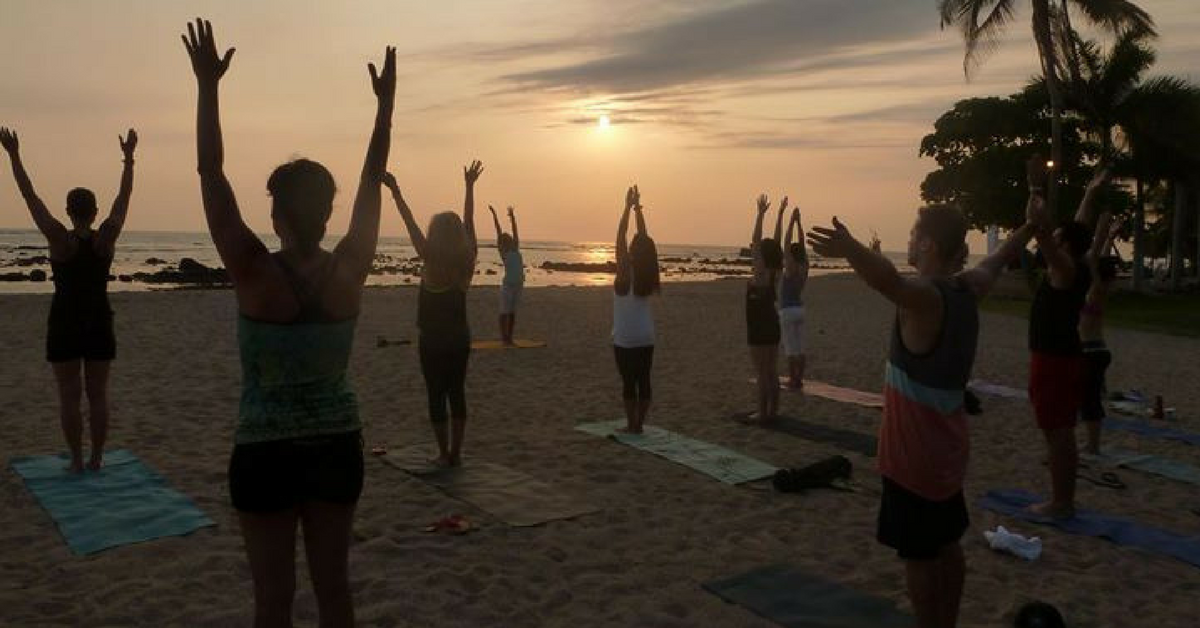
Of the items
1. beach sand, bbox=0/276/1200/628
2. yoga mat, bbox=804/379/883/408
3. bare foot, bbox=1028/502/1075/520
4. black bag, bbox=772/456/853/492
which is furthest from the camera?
yoga mat, bbox=804/379/883/408

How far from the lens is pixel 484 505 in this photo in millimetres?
5887

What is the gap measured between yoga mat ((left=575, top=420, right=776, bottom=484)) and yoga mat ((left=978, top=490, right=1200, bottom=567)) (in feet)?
5.86

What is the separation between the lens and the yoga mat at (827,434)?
8.05 meters

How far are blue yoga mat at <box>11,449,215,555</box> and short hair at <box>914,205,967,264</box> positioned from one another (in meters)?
4.61

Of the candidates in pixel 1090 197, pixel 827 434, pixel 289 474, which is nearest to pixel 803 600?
pixel 289 474

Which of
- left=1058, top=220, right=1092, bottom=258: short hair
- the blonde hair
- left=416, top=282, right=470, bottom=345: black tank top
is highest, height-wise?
left=1058, top=220, right=1092, bottom=258: short hair

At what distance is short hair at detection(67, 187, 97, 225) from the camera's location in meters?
5.52

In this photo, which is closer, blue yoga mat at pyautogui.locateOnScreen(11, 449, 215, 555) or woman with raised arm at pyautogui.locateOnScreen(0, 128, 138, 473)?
blue yoga mat at pyautogui.locateOnScreen(11, 449, 215, 555)

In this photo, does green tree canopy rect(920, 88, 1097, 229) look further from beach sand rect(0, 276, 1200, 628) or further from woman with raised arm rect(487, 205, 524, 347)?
woman with raised arm rect(487, 205, 524, 347)

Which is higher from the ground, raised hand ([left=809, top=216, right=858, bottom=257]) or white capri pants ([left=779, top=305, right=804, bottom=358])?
raised hand ([left=809, top=216, right=858, bottom=257])

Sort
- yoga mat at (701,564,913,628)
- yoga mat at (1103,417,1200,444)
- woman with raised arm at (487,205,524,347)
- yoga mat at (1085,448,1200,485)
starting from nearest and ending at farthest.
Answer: yoga mat at (701,564,913,628) < yoga mat at (1085,448,1200,485) < yoga mat at (1103,417,1200,444) < woman with raised arm at (487,205,524,347)

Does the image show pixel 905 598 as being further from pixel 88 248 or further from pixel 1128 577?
pixel 88 248

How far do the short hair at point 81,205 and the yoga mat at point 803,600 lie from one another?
4689mm

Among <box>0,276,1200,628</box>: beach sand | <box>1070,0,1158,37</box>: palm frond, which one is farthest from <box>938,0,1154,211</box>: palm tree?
<box>0,276,1200,628</box>: beach sand
